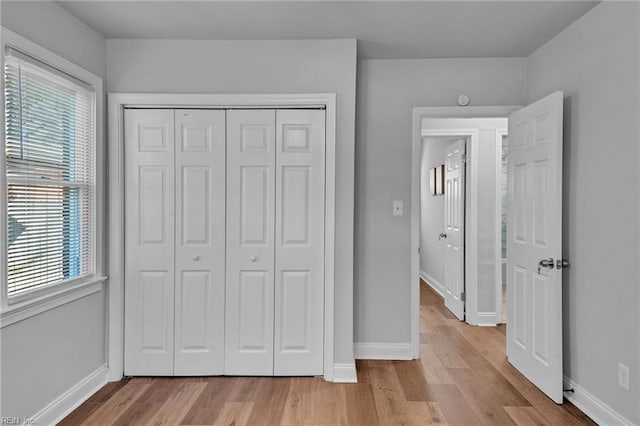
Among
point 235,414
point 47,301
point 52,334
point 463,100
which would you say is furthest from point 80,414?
point 463,100

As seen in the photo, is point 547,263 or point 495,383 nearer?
point 547,263

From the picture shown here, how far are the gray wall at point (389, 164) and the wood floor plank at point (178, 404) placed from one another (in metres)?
1.35

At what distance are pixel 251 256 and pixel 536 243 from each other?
2.06m

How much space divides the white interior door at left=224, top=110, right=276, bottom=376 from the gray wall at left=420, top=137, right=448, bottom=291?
125 inches

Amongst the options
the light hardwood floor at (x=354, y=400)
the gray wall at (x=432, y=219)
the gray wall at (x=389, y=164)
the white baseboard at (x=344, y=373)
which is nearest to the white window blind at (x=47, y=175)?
the light hardwood floor at (x=354, y=400)

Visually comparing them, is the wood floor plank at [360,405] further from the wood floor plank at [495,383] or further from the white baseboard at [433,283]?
the white baseboard at [433,283]

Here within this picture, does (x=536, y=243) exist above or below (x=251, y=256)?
above

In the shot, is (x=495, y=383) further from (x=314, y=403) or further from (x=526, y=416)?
(x=314, y=403)

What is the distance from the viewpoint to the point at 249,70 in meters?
3.04

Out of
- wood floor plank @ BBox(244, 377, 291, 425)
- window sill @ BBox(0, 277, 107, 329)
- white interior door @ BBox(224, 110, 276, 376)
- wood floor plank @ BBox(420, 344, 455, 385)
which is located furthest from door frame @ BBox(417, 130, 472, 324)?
window sill @ BBox(0, 277, 107, 329)

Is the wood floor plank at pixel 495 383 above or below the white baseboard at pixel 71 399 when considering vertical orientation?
below

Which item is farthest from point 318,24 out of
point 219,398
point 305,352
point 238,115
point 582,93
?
point 219,398

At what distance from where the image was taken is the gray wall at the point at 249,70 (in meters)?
3.02

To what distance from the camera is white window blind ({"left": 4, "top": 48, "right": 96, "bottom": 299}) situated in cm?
216
